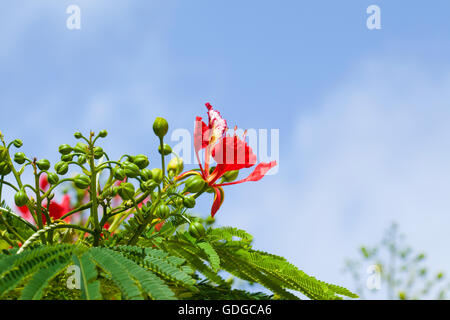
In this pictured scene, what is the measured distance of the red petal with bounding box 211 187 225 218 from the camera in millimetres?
1540

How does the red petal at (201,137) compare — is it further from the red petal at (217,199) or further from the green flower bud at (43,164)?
the green flower bud at (43,164)

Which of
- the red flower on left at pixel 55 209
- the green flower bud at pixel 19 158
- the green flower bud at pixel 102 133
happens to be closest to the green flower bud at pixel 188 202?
→ the green flower bud at pixel 102 133

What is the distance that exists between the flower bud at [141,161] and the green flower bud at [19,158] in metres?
0.31

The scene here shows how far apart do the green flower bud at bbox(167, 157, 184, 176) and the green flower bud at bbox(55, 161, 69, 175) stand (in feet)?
0.96

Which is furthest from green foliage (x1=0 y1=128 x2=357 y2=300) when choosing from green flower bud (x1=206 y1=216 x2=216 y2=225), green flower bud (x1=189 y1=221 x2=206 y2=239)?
green flower bud (x1=206 y1=216 x2=216 y2=225)

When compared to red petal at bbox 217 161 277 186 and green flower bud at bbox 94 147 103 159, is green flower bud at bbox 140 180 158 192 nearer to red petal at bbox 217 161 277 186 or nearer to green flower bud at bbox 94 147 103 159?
green flower bud at bbox 94 147 103 159

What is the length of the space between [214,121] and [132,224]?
1.29ft

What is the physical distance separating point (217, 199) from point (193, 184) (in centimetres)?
18

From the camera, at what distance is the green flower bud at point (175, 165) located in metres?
1.53

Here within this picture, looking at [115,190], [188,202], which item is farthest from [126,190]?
[188,202]

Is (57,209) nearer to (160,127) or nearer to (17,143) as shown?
(17,143)

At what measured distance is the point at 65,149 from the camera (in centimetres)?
141
